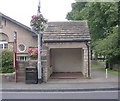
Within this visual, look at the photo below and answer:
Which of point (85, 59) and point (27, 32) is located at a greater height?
point (27, 32)

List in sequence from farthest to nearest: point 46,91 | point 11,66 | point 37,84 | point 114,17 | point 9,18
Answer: point 9,18, point 114,17, point 11,66, point 37,84, point 46,91

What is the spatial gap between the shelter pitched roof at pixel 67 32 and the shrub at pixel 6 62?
3427 mm

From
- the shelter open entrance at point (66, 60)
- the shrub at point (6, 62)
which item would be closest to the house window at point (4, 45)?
the shelter open entrance at point (66, 60)

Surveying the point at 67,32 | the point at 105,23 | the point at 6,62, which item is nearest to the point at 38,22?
the point at 6,62

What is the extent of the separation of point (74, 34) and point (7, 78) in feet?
23.3

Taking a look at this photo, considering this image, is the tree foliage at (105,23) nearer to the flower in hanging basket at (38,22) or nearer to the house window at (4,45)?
the flower in hanging basket at (38,22)

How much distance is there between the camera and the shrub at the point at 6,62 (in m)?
23.6

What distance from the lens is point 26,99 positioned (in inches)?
569

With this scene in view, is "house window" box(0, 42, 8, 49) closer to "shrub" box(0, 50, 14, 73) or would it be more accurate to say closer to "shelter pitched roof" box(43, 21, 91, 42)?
"shelter pitched roof" box(43, 21, 91, 42)

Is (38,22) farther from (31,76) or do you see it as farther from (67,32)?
(67,32)

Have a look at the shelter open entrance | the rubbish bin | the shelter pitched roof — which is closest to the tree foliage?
the shelter pitched roof

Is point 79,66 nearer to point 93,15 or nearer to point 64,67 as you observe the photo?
point 64,67

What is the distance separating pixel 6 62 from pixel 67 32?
6.00 metres

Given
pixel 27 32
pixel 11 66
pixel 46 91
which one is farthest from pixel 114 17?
pixel 46 91
